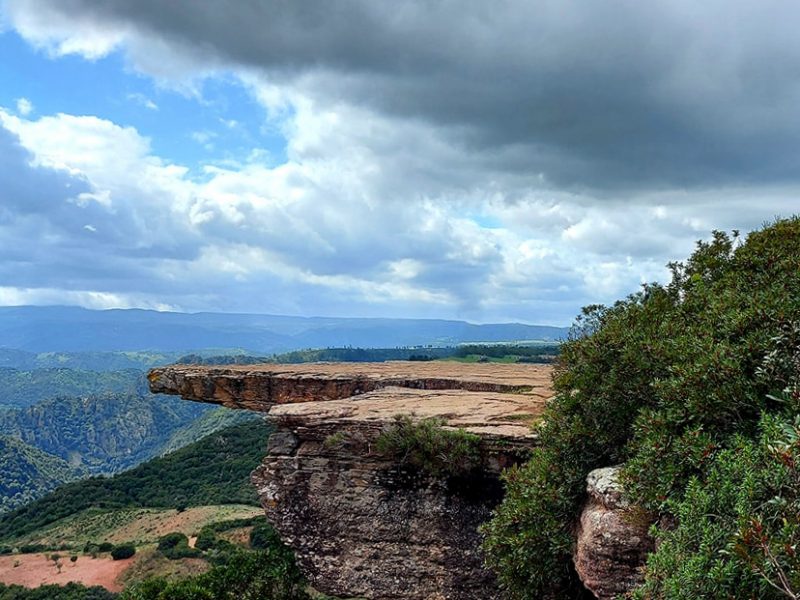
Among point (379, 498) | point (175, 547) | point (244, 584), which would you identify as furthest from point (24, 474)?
point (379, 498)

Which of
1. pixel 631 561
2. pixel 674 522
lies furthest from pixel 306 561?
pixel 674 522

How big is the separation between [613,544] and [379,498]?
745 centimetres

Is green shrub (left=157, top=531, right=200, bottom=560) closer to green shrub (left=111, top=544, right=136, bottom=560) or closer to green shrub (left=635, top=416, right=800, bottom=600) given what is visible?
green shrub (left=111, top=544, right=136, bottom=560)

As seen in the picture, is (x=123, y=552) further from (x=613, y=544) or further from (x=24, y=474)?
(x=24, y=474)

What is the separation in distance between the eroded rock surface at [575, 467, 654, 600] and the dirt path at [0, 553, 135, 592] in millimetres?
62693

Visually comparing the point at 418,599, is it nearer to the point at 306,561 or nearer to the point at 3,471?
the point at 306,561

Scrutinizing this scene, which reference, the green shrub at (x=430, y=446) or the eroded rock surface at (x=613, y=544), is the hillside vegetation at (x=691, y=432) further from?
the green shrub at (x=430, y=446)

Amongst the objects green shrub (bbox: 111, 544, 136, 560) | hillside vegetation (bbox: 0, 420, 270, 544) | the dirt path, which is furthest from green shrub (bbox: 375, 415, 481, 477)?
hillside vegetation (bbox: 0, 420, 270, 544)

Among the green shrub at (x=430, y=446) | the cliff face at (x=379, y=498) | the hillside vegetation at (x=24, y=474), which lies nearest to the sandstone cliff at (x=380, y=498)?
the cliff face at (x=379, y=498)

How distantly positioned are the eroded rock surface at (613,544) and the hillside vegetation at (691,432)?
1.48ft

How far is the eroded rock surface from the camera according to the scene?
8.77m

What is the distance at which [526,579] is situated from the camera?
11.1 meters

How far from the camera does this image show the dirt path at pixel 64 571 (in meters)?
60.8

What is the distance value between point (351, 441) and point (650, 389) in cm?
789
